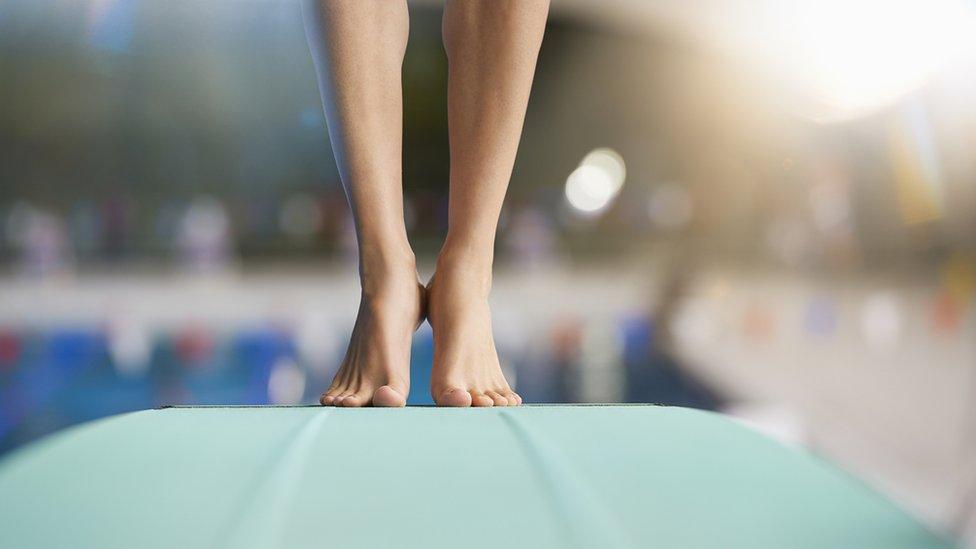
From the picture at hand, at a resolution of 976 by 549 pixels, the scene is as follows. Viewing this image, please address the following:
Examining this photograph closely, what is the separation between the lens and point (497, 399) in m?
1.01

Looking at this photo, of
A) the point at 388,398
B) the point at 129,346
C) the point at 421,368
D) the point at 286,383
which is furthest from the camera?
the point at 129,346

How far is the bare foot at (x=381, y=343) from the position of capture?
101 cm

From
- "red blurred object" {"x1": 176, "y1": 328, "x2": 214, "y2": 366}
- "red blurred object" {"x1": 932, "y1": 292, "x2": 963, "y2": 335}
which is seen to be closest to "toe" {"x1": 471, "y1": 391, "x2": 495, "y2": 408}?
"red blurred object" {"x1": 176, "y1": 328, "x2": 214, "y2": 366}

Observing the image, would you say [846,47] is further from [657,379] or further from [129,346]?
[129,346]

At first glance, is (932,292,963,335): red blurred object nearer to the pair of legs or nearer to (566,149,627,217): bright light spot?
(566,149,627,217): bright light spot

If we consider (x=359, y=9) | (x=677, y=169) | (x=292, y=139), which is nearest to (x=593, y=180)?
(x=677, y=169)

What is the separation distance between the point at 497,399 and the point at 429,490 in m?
0.44

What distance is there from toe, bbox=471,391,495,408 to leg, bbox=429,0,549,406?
0.05 metres

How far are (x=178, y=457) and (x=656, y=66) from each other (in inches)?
335

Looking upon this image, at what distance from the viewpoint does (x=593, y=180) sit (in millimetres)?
8930

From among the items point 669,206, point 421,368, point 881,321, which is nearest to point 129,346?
point 421,368

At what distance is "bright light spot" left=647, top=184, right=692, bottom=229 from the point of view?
8500 millimetres

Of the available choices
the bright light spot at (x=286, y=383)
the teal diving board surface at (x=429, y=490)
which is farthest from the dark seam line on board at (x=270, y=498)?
the bright light spot at (x=286, y=383)

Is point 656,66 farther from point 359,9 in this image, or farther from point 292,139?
point 359,9
